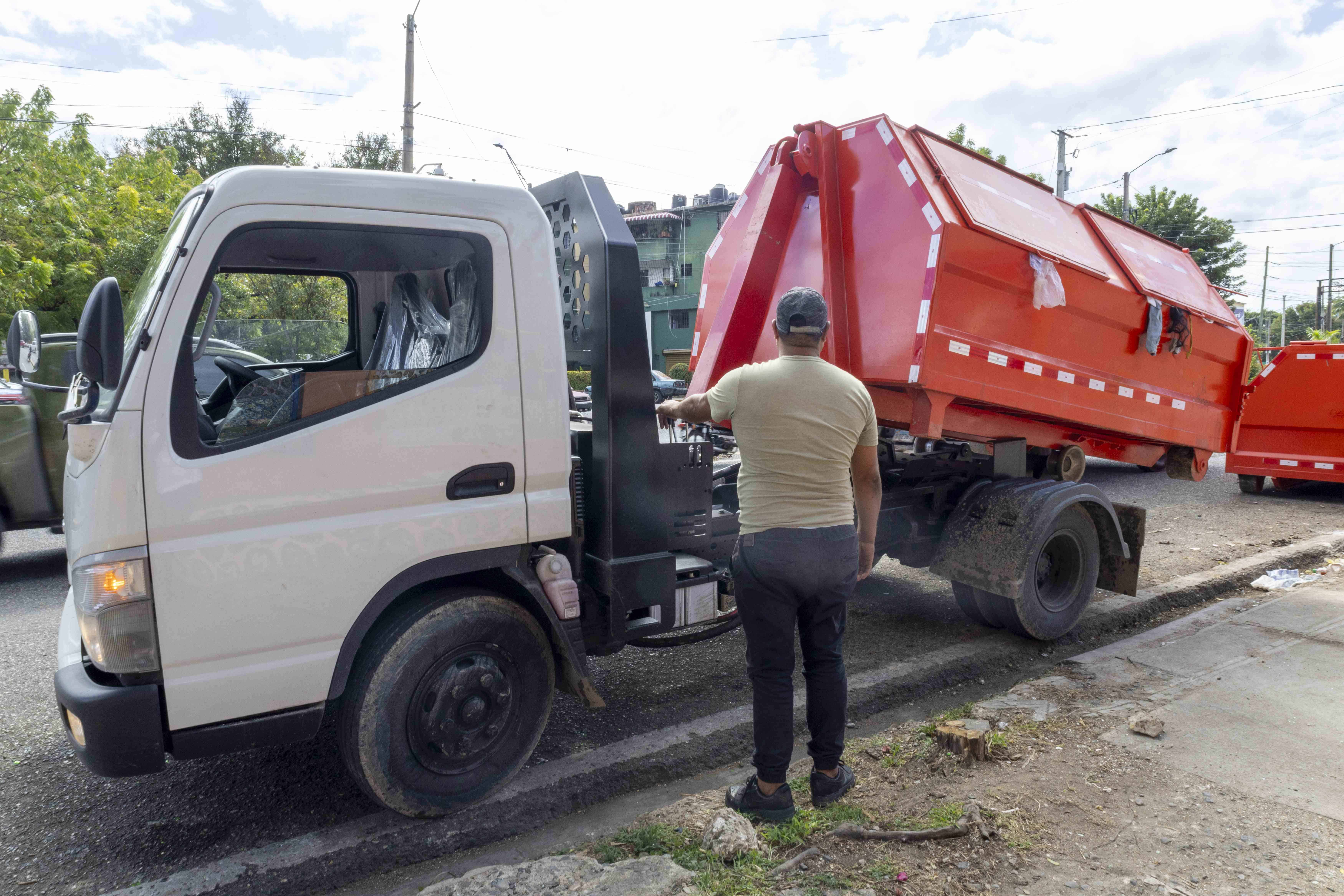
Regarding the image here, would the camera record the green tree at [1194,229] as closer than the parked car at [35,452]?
No

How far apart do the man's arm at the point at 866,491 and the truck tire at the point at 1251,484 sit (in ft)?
33.1

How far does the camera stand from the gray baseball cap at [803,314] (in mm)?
3023

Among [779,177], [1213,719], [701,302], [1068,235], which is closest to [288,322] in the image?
[701,302]

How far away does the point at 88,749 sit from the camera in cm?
254

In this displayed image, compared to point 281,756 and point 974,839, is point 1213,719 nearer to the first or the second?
point 974,839

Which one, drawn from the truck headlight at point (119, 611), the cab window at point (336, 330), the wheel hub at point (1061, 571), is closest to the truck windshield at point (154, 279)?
the cab window at point (336, 330)

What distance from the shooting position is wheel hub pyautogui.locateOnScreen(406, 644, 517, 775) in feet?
9.93

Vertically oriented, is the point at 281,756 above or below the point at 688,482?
below

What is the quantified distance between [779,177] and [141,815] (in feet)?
14.1

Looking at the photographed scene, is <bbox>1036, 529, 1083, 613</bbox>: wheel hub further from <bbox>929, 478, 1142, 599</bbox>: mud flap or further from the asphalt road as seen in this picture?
the asphalt road

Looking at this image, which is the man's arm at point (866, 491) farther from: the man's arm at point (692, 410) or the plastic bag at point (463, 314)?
the plastic bag at point (463, 314)

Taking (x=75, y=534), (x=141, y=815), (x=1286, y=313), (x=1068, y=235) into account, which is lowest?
(x=141, y=815)

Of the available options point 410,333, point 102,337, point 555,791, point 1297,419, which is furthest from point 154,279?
point 1297,419

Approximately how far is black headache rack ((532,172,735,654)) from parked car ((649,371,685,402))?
0.17 meters
